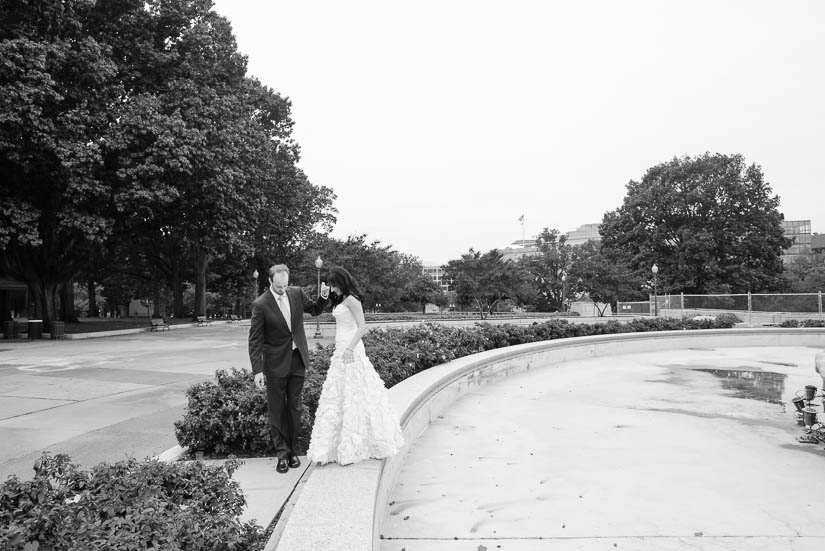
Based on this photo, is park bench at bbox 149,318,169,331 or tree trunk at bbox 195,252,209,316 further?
tree trunk at bbox 195,252,209,316

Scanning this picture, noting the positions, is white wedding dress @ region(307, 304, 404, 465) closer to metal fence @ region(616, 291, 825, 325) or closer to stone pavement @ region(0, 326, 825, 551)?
stone pavement @ region(0, 326, 825, 551)

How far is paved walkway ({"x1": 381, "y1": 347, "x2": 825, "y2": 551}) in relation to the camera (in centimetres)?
391

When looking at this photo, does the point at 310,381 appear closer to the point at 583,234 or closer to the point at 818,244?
the point at 818,244

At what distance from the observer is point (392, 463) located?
483cm

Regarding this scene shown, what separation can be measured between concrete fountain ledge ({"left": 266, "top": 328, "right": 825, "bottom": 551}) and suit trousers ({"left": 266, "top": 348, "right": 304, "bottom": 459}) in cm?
53

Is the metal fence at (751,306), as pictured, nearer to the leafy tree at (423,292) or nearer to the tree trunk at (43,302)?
the leafy tree at (423,292)

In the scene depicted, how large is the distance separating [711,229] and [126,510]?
1979 inches

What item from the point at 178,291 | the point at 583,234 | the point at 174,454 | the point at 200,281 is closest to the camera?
the point at 174,454

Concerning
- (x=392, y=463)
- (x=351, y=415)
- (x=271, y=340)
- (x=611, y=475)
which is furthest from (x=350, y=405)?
(x=611, y=475)

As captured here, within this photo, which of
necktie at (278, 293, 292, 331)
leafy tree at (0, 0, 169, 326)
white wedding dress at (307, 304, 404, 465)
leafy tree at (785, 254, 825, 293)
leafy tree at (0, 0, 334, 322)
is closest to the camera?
white wedding dress at (307, 304, 404, 465)

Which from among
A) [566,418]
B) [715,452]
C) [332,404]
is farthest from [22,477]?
[715,452]

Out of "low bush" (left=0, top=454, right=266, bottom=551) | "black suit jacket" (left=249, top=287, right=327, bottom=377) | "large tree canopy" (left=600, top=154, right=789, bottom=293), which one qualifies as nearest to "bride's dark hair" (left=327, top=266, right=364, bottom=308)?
"black suit jacket" (left=249, top=287, right=327, bottom=377)

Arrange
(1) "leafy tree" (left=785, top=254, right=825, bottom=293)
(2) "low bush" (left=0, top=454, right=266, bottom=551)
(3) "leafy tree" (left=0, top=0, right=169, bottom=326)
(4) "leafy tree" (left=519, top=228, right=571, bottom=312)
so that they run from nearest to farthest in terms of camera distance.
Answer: (2) "low bush" (left=0, top=454, right=266, bottom=551) → (3) "leafy tree" (left=0, top=0, right=169, bottom=326) → (1) "leafy tree" (left=785, top=254, right=825, bottom=293) → (4) "leafy tree" (left=519, top=228, right=571, bottom=312)

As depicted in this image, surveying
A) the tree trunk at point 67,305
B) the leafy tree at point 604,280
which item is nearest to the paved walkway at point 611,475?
the tree trunk at point 67,305
